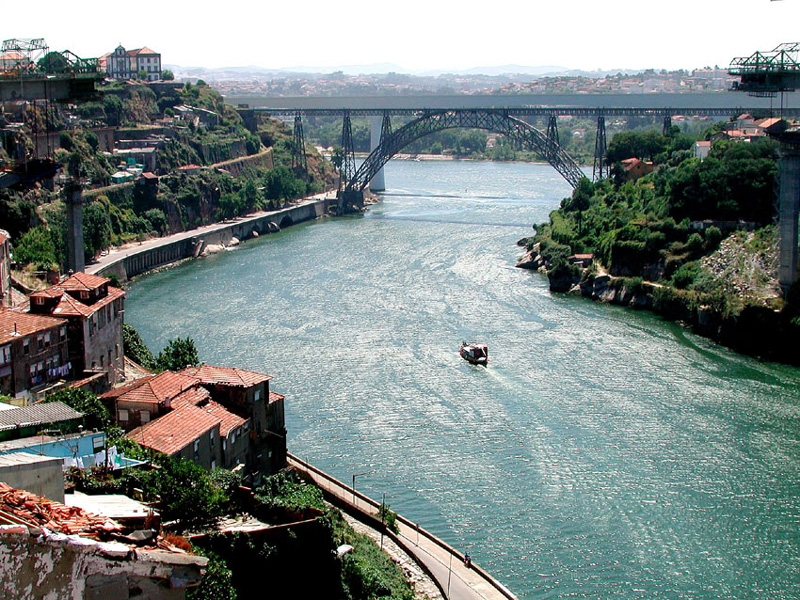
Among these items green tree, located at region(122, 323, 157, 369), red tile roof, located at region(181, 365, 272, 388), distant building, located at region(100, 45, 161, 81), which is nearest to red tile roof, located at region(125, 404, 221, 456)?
red tile roof, located at region(181, 365, 272, 388)

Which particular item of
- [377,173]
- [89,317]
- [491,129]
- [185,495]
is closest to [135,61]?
[377,173]

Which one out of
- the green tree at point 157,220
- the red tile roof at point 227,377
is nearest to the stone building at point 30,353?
the red tile roof at point 227,377

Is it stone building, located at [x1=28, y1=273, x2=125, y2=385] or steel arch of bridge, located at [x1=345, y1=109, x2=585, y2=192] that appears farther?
steel arch of bridge, located at [x1=345, y1=109, x2=585, y2=192]

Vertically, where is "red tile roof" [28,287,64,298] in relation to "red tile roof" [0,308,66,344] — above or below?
above

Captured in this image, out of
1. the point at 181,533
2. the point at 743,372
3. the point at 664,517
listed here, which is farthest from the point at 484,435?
the point at 181,533

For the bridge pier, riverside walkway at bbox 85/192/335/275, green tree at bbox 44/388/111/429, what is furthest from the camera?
the bridge pier

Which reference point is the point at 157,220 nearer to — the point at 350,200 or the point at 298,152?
the point at 350,200

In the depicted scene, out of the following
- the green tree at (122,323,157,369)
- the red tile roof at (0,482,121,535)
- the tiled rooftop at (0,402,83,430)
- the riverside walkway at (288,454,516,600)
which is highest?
the red tile roof at (0,482,121,535)

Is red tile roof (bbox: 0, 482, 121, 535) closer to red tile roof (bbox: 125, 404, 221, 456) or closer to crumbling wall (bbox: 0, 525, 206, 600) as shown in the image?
crumbling wall (bbox: 0, 525, 206, 600)
